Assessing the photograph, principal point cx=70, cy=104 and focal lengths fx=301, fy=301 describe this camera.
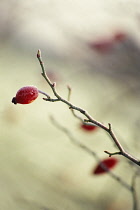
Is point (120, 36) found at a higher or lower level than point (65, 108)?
higher

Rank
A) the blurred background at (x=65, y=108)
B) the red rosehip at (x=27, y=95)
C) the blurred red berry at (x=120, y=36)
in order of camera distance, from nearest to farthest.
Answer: the red rosehip at (x=27, y=95) → the blurred background at (x=65, y=108) → the blurred red berry at (x=120, y=36)

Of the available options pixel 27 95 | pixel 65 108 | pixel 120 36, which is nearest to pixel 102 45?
pixel 120 36

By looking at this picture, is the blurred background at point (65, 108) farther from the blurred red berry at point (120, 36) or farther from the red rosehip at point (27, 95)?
the red rosehip at point (27, 95)

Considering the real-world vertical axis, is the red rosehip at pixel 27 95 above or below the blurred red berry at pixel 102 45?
below

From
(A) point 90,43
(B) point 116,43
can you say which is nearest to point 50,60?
(A) point 90,43

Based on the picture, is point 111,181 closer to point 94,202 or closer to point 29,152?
point 94,202

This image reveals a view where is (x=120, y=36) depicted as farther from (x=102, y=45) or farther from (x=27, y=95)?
(x=27, y=95)

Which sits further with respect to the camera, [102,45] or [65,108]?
[65,108]

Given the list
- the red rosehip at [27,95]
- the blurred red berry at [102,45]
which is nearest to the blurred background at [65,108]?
the blurred red berry at [102,45]

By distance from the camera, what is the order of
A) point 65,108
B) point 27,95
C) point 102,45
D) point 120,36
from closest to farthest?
point 27,95 → point 120,36 → point 102,45 → point 65,108
